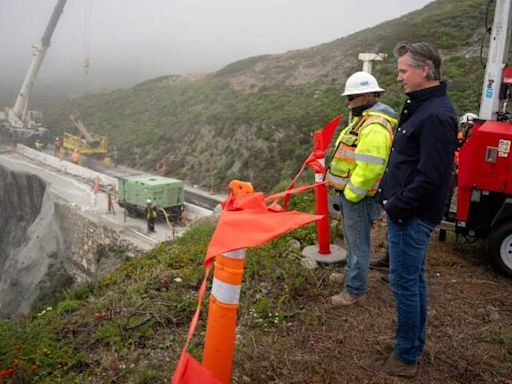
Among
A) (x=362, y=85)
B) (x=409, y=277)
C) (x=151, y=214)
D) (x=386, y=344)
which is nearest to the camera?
(x=409, y=277)

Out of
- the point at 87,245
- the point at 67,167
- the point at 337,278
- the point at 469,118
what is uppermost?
the point at 469,118

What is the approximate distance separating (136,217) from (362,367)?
52.0ft

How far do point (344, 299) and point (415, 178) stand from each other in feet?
5.95

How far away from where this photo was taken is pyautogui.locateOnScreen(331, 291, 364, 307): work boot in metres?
4.30

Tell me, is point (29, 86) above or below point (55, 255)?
above

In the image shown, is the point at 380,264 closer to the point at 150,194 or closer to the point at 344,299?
the point at 344,299

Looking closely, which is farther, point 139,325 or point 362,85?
point 139,325

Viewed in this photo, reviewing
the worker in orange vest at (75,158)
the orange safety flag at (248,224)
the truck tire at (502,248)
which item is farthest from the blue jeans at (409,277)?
the worker in orange vest at (75,158)

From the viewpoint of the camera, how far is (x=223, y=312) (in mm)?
2367

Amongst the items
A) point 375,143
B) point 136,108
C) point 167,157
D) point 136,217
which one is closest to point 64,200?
point 136,217

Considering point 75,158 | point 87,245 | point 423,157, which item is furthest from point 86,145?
point 423,157

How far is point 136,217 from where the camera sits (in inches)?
719

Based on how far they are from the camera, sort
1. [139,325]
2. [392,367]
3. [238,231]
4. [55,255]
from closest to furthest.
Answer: [238,231] < [392,367] < [139,325] < [55,255]

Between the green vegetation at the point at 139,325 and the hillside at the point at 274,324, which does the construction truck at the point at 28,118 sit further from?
the green vegetation at the point at 139,325
